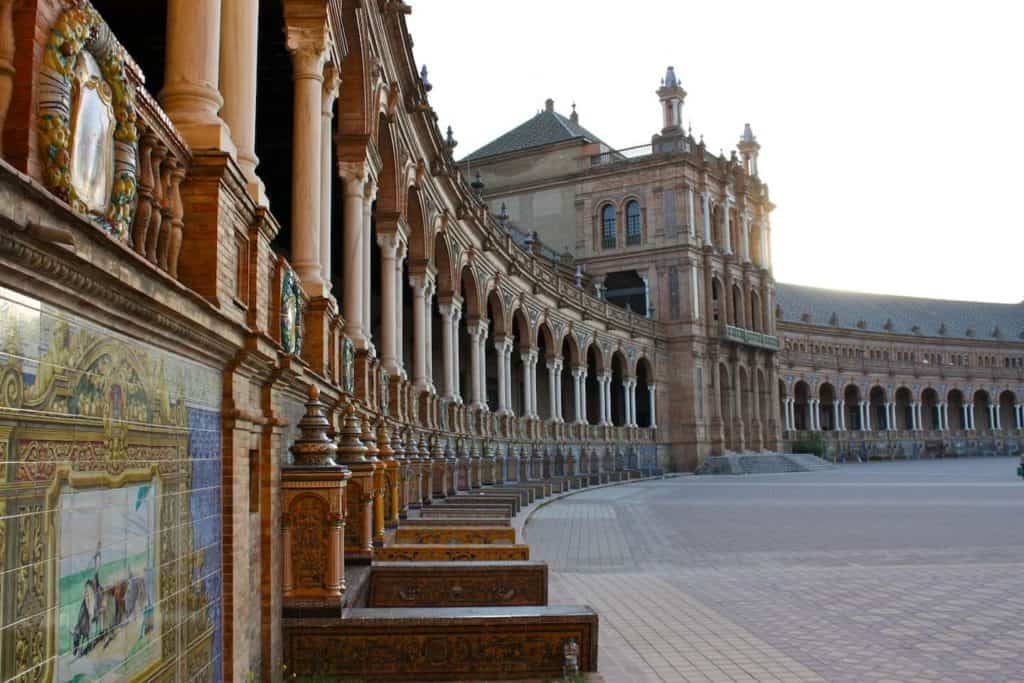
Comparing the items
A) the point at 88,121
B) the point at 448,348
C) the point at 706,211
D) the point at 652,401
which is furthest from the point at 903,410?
the point at 88,121

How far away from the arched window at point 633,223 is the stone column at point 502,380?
24895mm

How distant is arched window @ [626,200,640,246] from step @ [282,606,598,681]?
48056 millimetres

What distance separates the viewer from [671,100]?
55188 millimetres

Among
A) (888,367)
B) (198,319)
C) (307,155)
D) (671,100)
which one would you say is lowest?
(198,319)

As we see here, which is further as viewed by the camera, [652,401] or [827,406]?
[827,406]

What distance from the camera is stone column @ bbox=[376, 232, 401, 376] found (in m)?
16.3

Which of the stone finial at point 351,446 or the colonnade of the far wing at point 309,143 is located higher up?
the colonnade of the far wing at point 309,143

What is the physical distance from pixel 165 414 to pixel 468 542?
262 inches

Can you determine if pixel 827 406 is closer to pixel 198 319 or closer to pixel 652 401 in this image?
pixel 652 401

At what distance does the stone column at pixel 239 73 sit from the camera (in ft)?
22.1

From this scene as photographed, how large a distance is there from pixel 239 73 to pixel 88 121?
385 centimetres

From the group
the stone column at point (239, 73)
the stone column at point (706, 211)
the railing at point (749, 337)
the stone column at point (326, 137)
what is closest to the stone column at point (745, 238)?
the railing at point (749, 337)

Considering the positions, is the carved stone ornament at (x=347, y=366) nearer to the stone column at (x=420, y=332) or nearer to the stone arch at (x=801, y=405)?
the stone column at (x=420, y=332)

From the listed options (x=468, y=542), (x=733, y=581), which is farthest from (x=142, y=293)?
(x=733, y=581)
